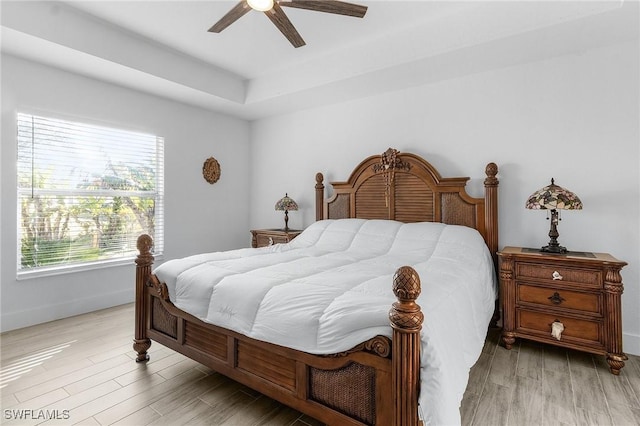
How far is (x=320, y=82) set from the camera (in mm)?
3473

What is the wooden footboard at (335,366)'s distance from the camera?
3.92 ft

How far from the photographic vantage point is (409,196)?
3432mm

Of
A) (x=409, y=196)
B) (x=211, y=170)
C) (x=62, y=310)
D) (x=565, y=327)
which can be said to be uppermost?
(x=211, y=170)

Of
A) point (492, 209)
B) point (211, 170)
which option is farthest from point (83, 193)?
point (492, 209)

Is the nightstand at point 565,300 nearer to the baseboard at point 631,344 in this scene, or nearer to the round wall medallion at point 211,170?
the baseboard at point 631,344

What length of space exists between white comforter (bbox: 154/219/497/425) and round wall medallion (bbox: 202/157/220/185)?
2.03 m

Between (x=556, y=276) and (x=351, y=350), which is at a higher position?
(x=556, y=276)

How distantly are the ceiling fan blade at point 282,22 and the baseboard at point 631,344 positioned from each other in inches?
133

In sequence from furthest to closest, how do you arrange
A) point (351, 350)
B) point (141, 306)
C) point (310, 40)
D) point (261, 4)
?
1. point (310, 40)
2. point (141, 306)
3. point (261, 4)
4. point (351, 350)

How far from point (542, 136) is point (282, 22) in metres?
2.38

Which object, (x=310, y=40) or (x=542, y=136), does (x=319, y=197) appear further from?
(x=542, y=136)

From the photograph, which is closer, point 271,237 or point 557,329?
point 557,329

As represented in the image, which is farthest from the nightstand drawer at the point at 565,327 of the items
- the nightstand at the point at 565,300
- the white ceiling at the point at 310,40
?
the white ceiling at the point at 310,40

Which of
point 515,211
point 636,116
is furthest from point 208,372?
point 636,116
